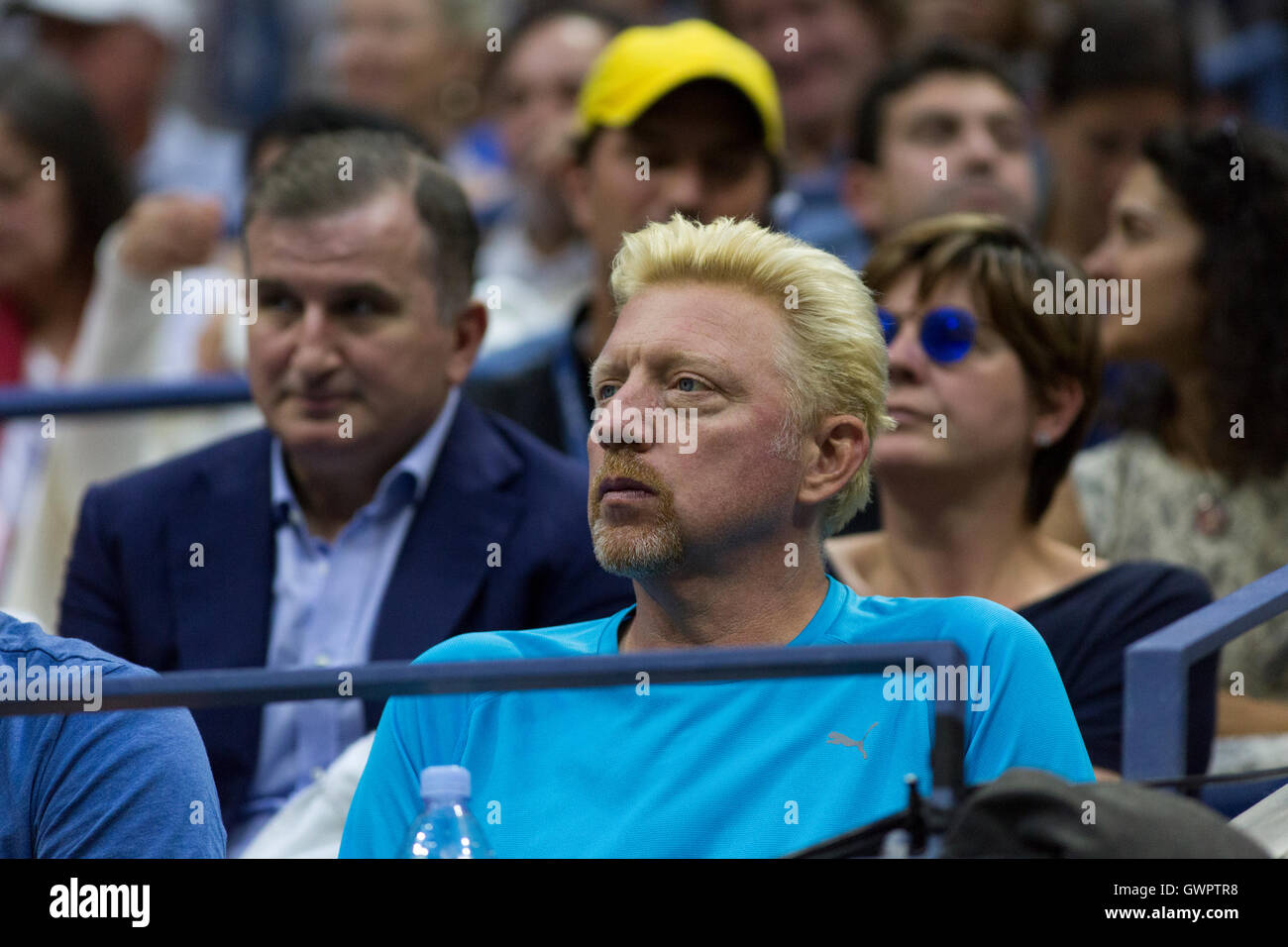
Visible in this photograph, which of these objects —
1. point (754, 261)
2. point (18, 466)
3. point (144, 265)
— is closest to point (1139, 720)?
point (754, 261)

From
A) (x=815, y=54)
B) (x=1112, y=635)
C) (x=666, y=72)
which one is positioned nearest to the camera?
(x=1112, y=635)

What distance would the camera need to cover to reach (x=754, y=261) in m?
2.64

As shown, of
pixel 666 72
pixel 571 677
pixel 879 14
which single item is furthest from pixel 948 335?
pixel 879 14

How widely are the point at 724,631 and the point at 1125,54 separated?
3.29 m

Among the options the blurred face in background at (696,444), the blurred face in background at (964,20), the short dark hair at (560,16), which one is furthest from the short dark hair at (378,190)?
the blurred face in background at (964,20)

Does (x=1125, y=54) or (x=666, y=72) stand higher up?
(x=1125, y=54)

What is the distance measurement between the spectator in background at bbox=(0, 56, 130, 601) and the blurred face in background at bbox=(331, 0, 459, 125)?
1.52 meters

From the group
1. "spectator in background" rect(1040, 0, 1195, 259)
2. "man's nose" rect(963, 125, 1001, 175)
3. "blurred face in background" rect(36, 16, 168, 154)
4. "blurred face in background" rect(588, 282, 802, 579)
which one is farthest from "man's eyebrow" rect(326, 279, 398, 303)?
"blurred face in background" rect(36, 16, 168, 154)

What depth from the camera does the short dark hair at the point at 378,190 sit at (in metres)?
3.54

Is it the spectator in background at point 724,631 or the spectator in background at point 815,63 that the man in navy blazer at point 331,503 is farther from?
the spectator in background at point 815,63

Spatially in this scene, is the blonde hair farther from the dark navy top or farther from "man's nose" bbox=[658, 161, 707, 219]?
"man's nose" bbox=[658, 161, 707, 219]

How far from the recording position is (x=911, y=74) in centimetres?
489

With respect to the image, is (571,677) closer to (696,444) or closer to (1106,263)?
(696,444)

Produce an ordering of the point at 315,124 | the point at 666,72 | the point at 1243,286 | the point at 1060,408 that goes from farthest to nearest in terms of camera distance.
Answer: the point at 315,124 < the point at 666,72 < the point at 1243,286 < the point at 1060,408
